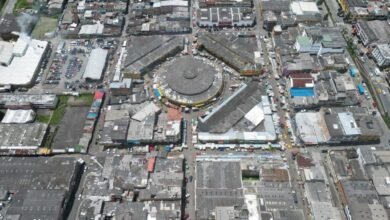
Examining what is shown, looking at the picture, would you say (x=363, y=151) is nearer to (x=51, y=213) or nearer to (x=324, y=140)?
(x=324, y=140)

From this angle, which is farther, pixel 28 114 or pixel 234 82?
pixel 234 82

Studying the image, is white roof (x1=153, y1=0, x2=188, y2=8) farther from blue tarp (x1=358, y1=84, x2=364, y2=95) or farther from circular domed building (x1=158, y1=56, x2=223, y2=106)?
blue tarp (x1=358, y1=84, x2=364, y2=95)

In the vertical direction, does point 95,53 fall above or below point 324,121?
above

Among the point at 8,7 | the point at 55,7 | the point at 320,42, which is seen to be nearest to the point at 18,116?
the point at 55,7

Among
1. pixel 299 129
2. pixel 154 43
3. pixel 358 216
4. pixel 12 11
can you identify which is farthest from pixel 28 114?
pixel 358 216

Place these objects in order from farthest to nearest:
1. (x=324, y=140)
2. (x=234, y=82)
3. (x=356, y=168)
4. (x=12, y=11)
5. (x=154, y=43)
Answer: (x=12, y=11) → (x=154, y=43) → (x=234, y=82) → (x=324, y=140) → (x=356, y=168)

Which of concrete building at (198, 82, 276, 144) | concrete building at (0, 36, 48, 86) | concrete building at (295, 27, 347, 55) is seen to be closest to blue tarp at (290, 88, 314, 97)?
concrete building at (198, 82, 276, 144)

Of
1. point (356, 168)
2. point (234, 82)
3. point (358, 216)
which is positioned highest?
point (234, 82)

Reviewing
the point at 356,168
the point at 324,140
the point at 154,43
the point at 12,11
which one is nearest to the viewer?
the point at 356,168
